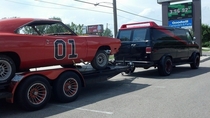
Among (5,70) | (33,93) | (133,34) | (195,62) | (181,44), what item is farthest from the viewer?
(195,62)

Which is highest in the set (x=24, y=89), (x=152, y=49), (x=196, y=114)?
(x=152, y=49)

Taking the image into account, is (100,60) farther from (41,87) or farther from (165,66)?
(165,66)

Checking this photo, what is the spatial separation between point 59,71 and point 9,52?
1.28 metres

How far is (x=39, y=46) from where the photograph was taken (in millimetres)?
5973

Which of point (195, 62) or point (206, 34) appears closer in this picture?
point (195, 62)

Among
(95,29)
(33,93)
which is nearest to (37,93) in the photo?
(33,93)

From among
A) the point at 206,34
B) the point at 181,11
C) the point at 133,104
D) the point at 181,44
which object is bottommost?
the point at 133,104

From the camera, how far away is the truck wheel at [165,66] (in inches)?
407

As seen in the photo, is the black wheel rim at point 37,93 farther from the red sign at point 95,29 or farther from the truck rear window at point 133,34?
the red sign at point 95,29

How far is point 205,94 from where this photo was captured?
696 cm

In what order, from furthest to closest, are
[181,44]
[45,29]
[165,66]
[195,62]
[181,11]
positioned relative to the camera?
[181,11] < [195,62] < [181,44] < [165,66] < [45,29]

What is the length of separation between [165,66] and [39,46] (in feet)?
20.0

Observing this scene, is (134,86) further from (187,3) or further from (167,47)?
(187,3)

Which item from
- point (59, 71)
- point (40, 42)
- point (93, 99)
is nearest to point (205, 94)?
point (93, 99)
